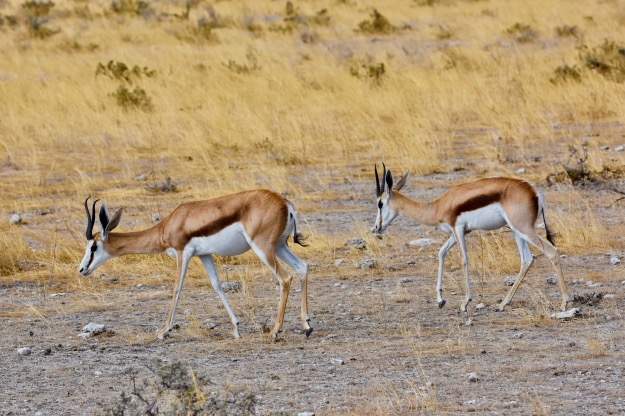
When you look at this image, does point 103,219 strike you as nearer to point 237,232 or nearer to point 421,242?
point 237,232

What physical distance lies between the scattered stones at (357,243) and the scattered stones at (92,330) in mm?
3087

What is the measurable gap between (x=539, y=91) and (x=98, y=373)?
12.8 meters

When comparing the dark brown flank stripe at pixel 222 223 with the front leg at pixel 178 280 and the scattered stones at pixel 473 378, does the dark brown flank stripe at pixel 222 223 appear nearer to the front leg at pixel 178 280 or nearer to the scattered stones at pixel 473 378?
the front leg at pixel 178 280

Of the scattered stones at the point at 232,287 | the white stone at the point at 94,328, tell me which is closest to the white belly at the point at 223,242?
the white stone at the point at 94,328

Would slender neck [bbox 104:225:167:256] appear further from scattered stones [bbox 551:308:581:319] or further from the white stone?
scattered stones [bbox 551:308:581:319]

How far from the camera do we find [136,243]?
8320 mm

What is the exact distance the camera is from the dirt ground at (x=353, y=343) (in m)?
6.46

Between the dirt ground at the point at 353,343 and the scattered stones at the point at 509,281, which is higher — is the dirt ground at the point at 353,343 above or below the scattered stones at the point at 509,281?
above

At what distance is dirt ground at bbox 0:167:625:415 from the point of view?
6.46 meters

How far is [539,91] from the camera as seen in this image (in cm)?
1867

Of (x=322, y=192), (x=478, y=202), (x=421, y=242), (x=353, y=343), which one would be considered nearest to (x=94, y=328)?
(x=353, y=343)

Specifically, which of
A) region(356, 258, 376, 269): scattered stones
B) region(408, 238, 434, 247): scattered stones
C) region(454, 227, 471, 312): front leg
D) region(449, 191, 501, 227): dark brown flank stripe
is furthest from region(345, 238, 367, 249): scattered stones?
region(449, 191, 501, 227): dark brown flank stripe

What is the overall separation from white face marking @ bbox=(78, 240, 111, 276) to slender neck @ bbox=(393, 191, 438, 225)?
7.90ft

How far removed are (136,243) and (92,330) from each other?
0.70 metres
